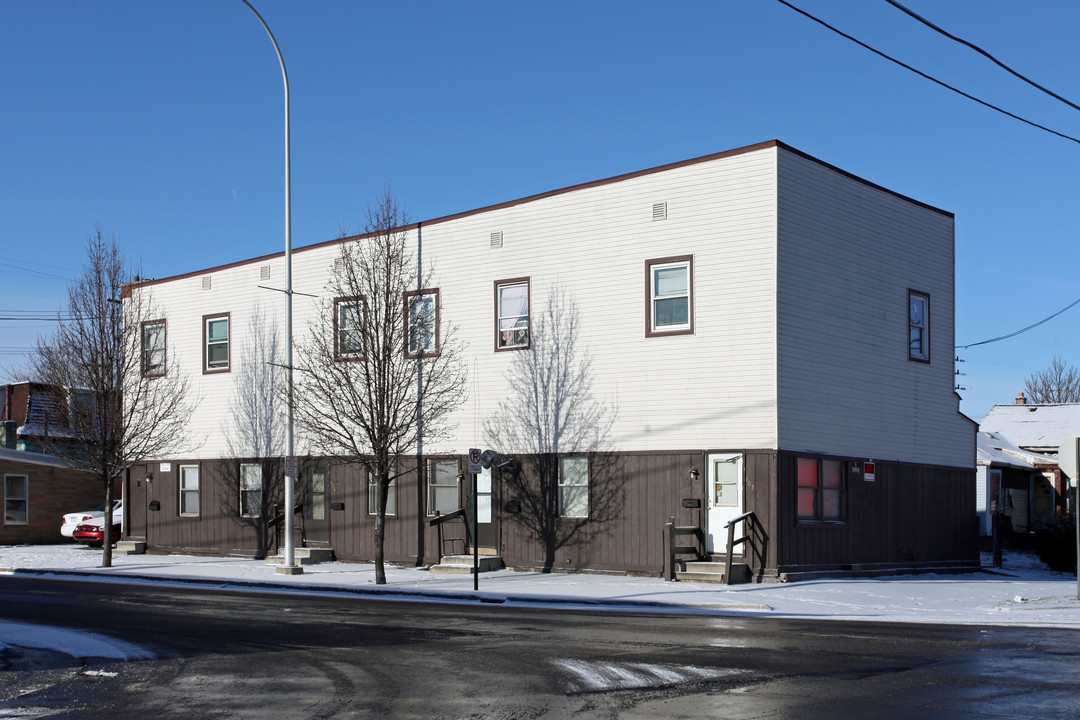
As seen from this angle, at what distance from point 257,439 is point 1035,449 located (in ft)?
114

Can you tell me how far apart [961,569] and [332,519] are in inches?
630

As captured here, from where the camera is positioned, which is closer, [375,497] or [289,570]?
[289,570]

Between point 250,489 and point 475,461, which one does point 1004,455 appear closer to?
point 250,489

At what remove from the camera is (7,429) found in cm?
4747

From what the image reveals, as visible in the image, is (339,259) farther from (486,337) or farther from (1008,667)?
(1008,667)

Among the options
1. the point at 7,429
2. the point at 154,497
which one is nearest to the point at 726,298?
the point at 154,497

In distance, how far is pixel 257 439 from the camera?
32188 mm

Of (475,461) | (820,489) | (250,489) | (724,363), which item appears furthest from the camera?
(250,489)

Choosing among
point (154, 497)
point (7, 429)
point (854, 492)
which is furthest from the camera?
point (7, 429)

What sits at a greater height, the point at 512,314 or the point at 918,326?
the point at 512,314

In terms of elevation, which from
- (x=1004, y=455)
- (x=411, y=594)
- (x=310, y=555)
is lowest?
(x=310, y=555)

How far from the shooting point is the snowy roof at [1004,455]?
137 ft

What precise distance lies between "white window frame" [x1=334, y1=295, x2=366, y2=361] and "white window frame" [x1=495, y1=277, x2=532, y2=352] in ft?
10.4

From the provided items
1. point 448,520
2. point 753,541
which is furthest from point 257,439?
point 753,541
